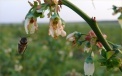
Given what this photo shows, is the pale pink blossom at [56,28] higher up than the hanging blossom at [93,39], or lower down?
higher up

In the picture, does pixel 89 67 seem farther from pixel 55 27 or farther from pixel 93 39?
pixel 55 27

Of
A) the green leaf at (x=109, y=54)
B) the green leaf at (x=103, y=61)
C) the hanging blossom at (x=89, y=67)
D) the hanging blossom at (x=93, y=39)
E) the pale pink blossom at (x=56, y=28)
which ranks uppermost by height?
the pale pink blossom at (x=56, y=28)

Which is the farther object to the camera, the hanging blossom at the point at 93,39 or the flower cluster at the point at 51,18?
the hanging blossom at the point at 93,39

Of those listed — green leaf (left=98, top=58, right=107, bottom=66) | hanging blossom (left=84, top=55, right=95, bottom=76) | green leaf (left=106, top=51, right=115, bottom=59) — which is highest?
green leaf (left=106, top=51, right=115, bottom=59)

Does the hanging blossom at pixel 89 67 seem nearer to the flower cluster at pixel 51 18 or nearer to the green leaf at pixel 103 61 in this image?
the green leaf at pixel 103 61

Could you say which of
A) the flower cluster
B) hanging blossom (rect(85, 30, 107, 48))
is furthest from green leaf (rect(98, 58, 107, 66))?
the flower cluster

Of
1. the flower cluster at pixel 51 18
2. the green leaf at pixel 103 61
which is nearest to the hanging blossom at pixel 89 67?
the green leaf at pixel 103 61

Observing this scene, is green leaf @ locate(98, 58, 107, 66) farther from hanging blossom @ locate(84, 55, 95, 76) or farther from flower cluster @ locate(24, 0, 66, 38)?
flower cluster @ locate(24, 0, 66, 38)
